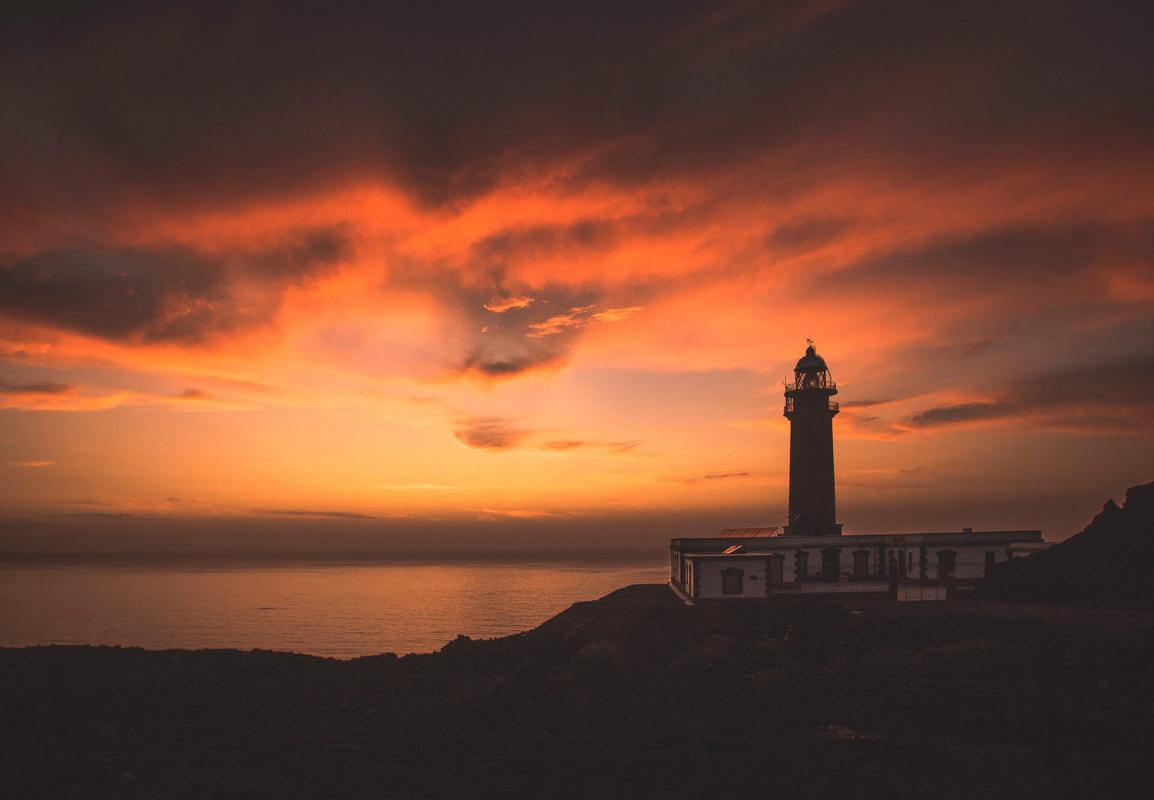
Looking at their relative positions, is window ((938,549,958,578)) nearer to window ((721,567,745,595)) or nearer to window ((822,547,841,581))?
window ((822,547,841,581))

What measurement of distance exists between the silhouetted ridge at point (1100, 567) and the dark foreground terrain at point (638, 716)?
2277 millimetres

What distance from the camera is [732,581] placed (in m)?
36.2

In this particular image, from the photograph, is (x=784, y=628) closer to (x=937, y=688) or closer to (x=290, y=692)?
(x=937, y=688)

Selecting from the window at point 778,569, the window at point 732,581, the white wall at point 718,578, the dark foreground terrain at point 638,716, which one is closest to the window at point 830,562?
the window at point 778,569

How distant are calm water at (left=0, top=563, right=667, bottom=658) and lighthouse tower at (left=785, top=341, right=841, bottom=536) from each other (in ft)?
106

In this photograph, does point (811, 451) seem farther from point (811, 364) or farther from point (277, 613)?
point (277, 613)

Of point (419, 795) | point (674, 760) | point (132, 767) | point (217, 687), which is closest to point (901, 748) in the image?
point (674, 760)

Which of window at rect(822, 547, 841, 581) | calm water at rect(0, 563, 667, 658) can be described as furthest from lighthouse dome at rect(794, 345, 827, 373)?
calm water at rect(0, 563, 667, 658)

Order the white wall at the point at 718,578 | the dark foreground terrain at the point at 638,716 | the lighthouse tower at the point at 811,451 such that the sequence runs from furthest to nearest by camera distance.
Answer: the lighthouse tower at the point at 811,451
the white wall at the point at 718,578
the dark foreground terrain at the point at 638,716

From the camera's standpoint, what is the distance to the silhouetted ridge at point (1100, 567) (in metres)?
28.5

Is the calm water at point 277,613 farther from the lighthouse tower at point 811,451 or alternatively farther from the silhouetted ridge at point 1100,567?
the silhouetted ridge at point 1100,567

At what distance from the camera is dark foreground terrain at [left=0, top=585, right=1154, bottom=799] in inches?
531

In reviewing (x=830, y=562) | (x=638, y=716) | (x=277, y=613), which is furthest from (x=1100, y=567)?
(x=277, y=613)

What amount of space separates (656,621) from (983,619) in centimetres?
1277
